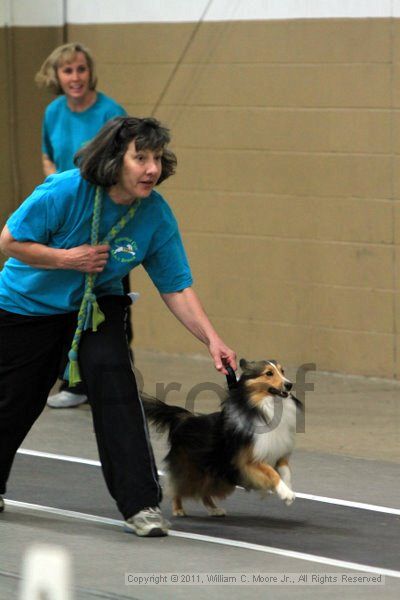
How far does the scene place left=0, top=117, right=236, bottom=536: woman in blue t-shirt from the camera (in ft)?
19.5

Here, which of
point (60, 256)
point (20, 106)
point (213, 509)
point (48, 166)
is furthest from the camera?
point (20, 106)

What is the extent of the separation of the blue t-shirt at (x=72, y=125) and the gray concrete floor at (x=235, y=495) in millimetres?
1766

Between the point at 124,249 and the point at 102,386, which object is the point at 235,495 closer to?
the point at 102,386

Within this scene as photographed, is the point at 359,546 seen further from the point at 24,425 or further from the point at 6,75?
the point at 6,75

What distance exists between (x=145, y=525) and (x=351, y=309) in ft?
14.3

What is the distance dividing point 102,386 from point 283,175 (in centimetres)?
457

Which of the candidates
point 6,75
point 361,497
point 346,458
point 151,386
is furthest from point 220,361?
point 6,75

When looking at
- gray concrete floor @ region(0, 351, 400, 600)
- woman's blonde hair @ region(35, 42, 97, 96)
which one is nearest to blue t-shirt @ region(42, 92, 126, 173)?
woman's blonde hair @ region(35, 42, 97, 96)

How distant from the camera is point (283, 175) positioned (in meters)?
10.3

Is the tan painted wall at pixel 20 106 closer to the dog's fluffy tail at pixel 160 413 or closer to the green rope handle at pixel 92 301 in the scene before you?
the dog's fluffy tail at pixel 160 413

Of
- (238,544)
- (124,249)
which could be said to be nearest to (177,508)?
(238,544)

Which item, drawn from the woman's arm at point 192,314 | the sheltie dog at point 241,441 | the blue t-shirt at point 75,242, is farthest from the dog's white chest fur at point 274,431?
the blue t-shirt at point 75,242

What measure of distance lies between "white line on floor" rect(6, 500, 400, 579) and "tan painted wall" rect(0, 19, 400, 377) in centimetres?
395

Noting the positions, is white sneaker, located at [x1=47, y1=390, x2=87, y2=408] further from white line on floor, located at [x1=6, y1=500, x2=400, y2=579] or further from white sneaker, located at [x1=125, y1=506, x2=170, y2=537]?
white sneaker, located at [x1=125, y1=506, x2=170, y2=537]
